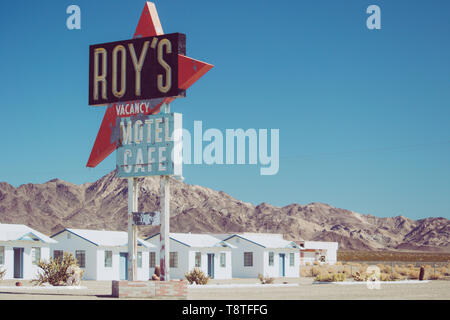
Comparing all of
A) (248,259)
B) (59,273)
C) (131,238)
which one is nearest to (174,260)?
(248,259)

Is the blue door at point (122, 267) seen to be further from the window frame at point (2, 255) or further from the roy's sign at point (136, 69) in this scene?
the roy's sign at point (136, 69)

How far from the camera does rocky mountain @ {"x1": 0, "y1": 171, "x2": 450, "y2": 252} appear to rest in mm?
154750

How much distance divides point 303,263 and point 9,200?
89814mm

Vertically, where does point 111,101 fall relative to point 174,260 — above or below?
above

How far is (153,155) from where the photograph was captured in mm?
25844

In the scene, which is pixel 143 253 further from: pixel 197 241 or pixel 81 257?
pixel 197 241

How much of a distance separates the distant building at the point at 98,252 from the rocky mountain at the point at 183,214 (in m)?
92.4

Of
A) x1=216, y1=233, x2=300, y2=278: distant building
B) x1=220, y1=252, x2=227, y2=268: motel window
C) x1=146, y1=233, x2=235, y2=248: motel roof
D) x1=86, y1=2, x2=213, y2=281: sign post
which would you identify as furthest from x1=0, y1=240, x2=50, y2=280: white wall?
x1=86, y1=2, x2=213, y2=281: sign post

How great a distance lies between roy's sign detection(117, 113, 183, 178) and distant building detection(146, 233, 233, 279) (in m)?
23.4

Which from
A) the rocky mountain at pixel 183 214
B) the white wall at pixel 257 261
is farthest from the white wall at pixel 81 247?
the rocky mountain at pixel 183 214

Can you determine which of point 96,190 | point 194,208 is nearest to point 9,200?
point 96,190

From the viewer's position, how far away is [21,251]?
142ft

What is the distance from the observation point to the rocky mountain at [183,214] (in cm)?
15475
